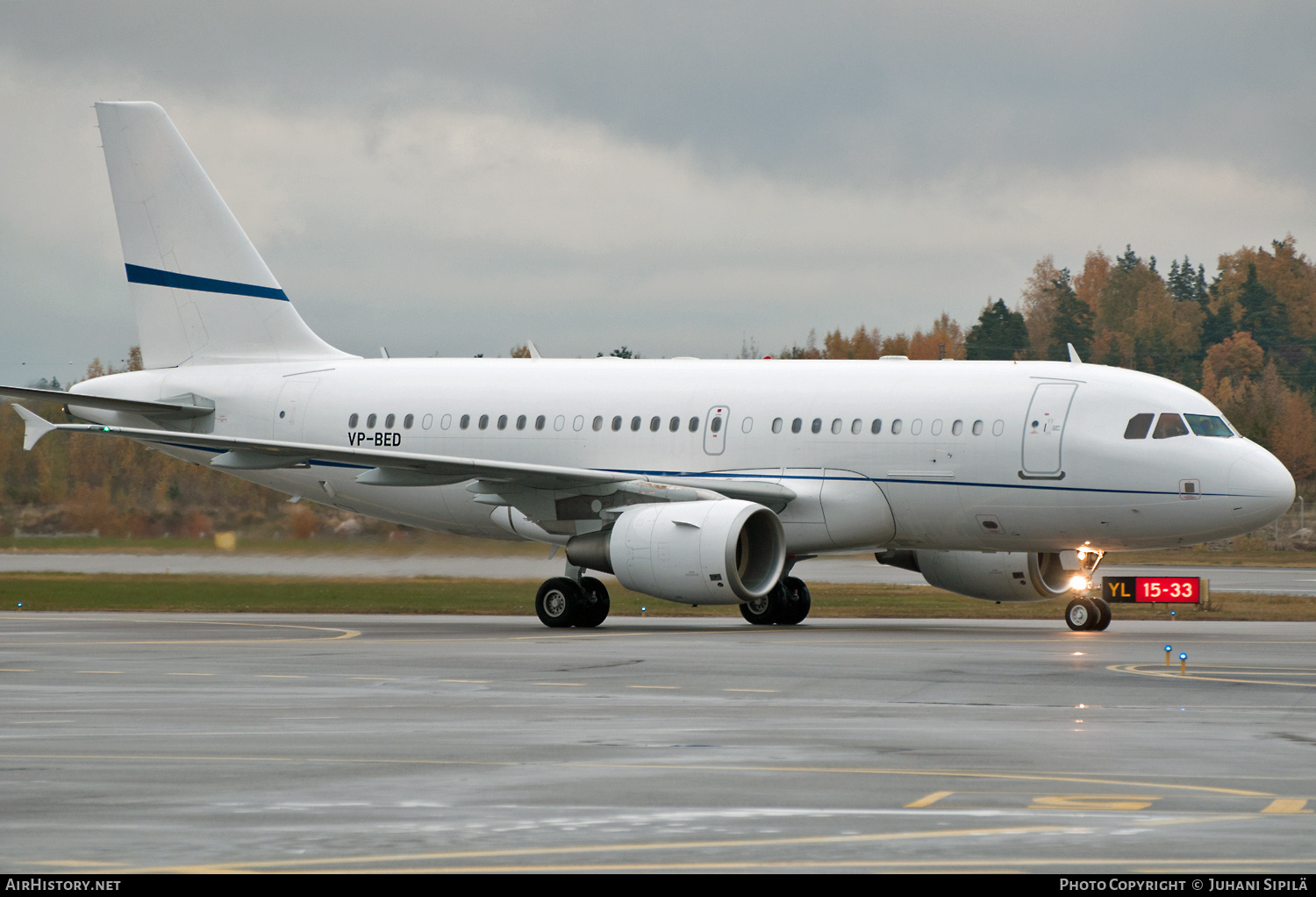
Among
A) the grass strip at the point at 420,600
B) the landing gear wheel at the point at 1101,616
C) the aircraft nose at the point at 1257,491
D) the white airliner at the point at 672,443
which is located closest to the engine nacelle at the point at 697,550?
the white airliner at the point at 672,443

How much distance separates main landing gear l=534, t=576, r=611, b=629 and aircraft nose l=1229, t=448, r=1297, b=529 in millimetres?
9826

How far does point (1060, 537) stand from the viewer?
27.0 m

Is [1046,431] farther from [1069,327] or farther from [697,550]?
[1069,327]

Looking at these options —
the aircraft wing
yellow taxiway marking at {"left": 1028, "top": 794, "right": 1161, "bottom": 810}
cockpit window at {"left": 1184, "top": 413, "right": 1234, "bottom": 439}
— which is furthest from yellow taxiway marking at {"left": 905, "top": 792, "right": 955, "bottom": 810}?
cockpit window at {"left": 1184, "top": 413, "right": 1234, "bottom": 439}

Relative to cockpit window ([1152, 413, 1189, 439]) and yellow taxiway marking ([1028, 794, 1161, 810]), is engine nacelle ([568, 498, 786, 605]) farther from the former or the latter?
yellow taxiway marking ([1028, 794, 1161, 810])

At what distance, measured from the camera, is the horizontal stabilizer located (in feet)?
94.0

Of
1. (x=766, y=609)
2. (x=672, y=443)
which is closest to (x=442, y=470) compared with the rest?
(x=672, y=443)

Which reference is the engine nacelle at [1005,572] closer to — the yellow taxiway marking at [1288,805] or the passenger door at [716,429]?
the passenger door at [716,429]

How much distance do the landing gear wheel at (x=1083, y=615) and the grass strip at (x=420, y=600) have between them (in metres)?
5.42

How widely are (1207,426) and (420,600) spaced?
17462mm

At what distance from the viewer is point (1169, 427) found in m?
26.4

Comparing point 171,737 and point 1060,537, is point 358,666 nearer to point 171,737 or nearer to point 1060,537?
point 171,737

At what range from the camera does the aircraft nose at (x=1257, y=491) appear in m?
25.8
